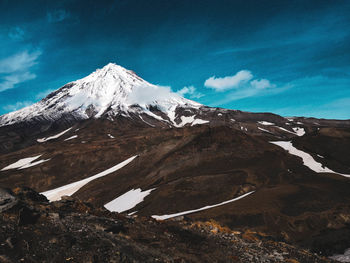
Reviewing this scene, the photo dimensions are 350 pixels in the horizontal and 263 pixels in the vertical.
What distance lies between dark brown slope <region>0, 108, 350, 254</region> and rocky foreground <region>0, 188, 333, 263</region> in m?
10.6

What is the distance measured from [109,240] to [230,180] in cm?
5441

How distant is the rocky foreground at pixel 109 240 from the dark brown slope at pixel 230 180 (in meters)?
10.6

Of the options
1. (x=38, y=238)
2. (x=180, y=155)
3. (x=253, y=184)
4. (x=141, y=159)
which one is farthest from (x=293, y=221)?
(x=141, y=159)

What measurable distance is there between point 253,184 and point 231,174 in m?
6.92

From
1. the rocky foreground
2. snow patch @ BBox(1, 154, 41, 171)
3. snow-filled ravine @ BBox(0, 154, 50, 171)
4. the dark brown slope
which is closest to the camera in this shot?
the rocky foreground

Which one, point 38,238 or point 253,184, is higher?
point 38,238

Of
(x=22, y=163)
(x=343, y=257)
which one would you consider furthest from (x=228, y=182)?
(x=22, y=163)

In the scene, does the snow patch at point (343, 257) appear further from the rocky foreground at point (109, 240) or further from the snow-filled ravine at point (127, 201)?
the snow-filled ravine at point (127, 201)

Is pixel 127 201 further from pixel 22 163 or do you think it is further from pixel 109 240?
pixel 22 163

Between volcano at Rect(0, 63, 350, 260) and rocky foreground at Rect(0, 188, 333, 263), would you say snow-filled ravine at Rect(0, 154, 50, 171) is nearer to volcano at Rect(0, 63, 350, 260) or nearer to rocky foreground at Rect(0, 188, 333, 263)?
volcano at Rect(0, 63, 350, 260)

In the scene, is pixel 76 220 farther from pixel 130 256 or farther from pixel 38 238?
pixel 130 256

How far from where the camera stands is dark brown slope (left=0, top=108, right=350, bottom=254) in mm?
37656

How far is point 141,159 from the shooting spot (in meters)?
101

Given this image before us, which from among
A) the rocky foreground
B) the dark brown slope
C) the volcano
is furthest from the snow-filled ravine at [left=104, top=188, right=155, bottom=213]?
the rocky foreground
